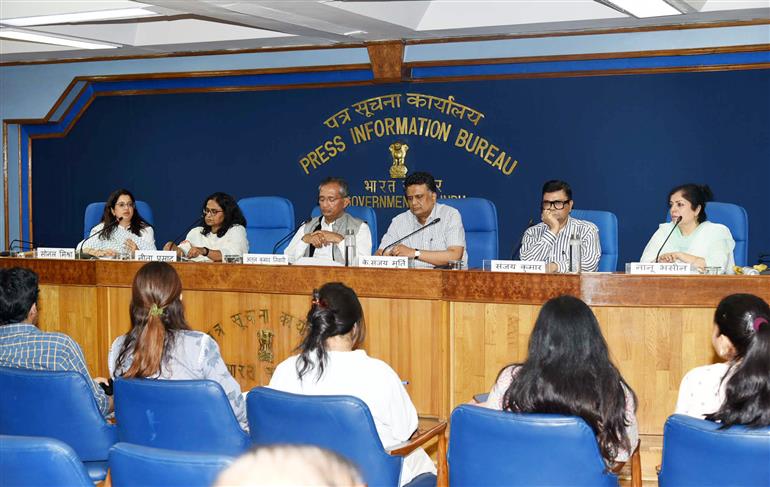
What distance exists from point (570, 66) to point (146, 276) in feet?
13.2

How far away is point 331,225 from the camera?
16.7 ft

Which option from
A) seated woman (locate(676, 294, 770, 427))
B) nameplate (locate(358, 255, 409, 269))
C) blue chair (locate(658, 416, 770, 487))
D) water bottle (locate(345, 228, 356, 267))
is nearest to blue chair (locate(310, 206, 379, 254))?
water bottle (locate(345, 228, 356, 267))

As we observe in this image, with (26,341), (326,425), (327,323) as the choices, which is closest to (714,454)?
(326,425)

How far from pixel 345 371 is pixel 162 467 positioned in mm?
1035

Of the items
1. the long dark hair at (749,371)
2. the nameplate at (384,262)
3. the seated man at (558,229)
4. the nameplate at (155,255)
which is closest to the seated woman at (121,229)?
the nameplate at (155,255)

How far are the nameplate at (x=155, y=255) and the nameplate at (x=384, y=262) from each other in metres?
1.06

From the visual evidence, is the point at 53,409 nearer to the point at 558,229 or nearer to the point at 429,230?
the point at 429,230

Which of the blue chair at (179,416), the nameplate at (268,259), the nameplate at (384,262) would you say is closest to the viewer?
the blue chair at (179,416)

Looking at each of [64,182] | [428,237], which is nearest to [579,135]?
[428,237]

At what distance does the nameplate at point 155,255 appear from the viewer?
4637mm

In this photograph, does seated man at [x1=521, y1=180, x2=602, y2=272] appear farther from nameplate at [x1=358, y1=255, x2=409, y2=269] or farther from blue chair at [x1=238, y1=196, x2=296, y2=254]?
blue chair at [x1=238, y1=196, x2=296, y2=254]

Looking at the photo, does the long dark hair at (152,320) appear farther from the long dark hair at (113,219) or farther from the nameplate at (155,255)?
the long dark hair at (113,219)

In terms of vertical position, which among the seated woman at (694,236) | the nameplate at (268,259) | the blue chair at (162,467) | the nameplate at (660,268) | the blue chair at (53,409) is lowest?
the blue chair at (53,409)

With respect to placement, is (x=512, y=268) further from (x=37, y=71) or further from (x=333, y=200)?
(x=37, y=71)
